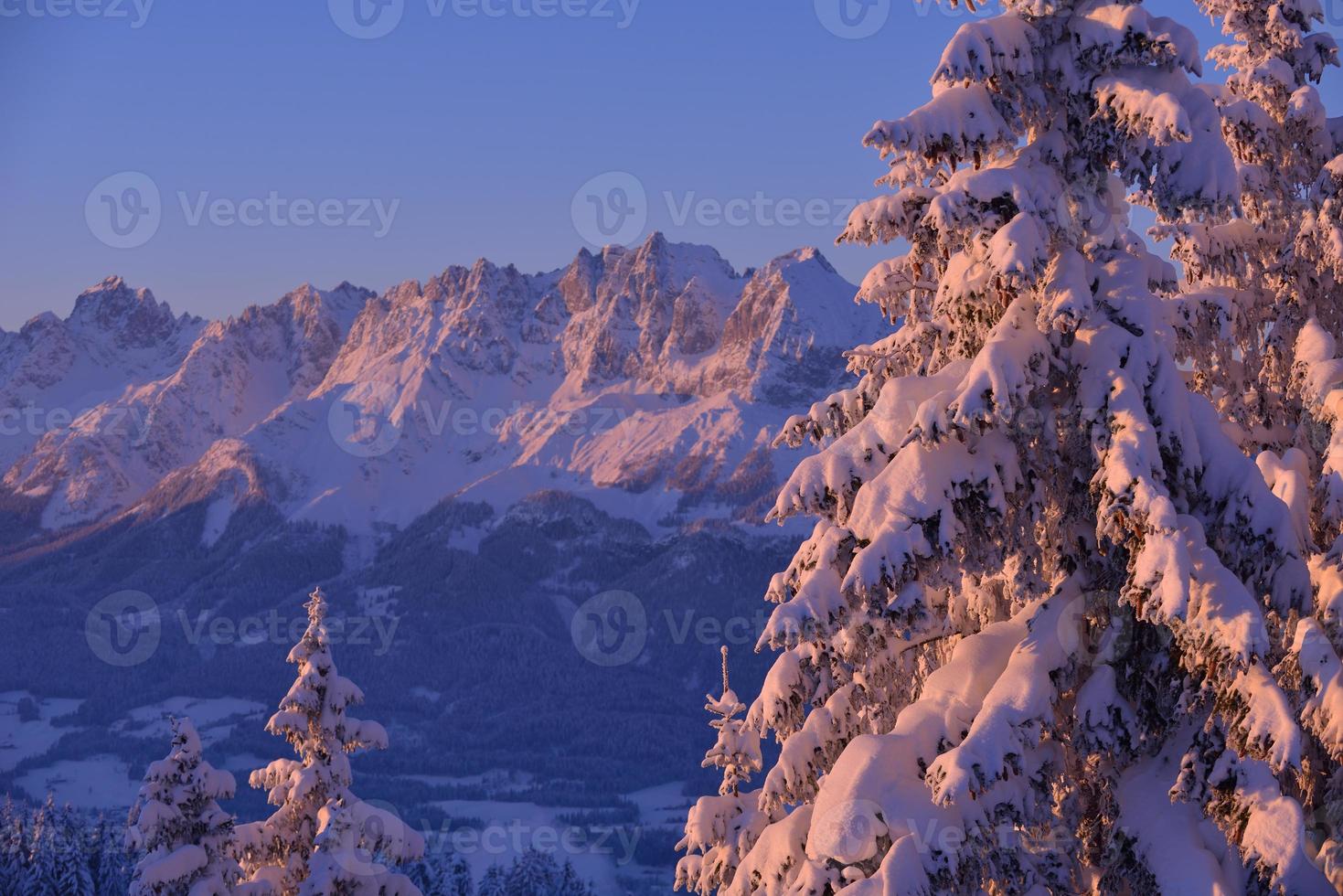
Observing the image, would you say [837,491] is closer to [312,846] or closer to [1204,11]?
[1204,11]

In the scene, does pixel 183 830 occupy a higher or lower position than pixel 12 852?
higher

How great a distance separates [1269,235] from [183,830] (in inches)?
739

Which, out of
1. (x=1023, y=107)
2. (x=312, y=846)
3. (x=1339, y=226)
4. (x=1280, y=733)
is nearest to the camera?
(x=1280, y=733)

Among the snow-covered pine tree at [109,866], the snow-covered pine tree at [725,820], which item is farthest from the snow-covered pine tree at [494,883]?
the snow-covered pine tree at [725,820]

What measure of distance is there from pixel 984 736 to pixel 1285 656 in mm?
5143

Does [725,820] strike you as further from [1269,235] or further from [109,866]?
[109,866]

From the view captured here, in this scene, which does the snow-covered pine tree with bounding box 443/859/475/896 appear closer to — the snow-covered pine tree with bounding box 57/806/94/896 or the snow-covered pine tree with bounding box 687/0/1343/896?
the snow-covered pine tree with bounding box 57/806/94/896

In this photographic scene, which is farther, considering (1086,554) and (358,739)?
(358,739)

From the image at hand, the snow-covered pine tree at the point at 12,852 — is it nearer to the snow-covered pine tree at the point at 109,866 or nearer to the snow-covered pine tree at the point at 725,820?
the snow-covered pine tree at the point at 109,866

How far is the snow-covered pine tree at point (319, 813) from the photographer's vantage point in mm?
21922

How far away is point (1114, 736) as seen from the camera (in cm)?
914

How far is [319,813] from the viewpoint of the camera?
2245 centimetres

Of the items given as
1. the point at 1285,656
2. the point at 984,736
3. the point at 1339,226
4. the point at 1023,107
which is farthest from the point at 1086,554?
the point at 1339,226
